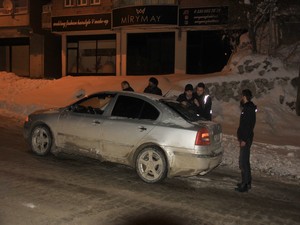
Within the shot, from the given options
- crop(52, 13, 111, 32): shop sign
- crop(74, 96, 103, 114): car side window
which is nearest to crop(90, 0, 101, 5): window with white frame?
crop(52, 13, 111, 32): shop sign

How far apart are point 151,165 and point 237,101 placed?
9.26 meters

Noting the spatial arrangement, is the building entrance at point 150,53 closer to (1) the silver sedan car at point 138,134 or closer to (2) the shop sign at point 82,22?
(2) the shop sign at point 82,22

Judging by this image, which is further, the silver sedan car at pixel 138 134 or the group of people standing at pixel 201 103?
the group of people standing at pixel 201 103

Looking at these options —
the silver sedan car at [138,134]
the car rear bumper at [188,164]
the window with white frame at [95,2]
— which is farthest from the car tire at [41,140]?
the window with white frame at [95,2]

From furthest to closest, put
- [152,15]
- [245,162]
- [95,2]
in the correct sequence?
[95,2]
[152,15]
[245,162]

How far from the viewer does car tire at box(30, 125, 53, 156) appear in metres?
8.89

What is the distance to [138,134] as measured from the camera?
7.66 m

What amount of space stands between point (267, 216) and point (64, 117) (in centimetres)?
448

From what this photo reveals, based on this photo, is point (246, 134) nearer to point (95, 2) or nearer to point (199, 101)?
point (199, 101)

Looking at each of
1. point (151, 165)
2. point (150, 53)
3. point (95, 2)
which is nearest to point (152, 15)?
point (150, 53)

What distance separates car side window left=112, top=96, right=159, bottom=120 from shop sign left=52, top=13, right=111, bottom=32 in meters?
17.5

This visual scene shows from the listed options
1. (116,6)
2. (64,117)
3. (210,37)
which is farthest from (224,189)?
(116,6)

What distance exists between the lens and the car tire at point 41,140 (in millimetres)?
8891

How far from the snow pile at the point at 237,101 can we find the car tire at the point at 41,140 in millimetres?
3779
